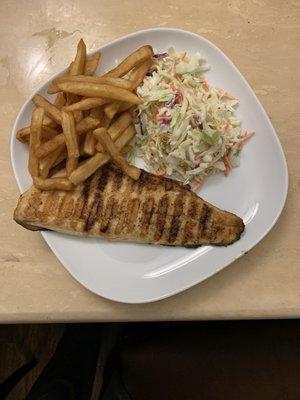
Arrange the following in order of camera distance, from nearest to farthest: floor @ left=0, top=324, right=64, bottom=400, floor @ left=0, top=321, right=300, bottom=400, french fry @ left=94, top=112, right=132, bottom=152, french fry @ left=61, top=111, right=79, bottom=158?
french fry @ left=61, top=111, right=79, bottom=158, french fry @ left=94, top=112, right=132, bottom=152, floor @ left=0, top=321, right=300, bottom=400, floor @ left=0, top=324, right=64, bottom=400

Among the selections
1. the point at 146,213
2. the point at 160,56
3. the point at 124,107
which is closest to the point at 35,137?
the point at 124,107

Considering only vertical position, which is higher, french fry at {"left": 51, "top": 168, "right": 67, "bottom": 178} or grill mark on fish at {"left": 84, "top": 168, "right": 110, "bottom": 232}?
french fry at {"left": 51, "top": 168, "right": 67, "bottom": 178}

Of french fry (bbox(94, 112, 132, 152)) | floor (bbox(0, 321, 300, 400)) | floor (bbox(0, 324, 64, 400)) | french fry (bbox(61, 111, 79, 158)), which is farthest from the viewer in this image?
floor (bbox(0, 324, 64, 400))

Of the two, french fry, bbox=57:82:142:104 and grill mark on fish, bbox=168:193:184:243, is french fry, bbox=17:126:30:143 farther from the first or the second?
grill mark on fish, bbox=168:193:184:243

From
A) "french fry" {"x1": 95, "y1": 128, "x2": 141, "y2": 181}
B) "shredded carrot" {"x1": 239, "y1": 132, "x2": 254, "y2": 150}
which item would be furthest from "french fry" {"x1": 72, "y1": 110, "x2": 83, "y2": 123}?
"shredded carrot" {"x1": 239, "y1": 132, "x2": 254, "y2": 150}

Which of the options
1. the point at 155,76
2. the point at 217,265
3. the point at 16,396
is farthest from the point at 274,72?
the point at 16,396

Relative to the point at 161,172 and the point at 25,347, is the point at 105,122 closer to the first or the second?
the point at 161,172

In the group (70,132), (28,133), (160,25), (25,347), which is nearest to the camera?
(70,132)
